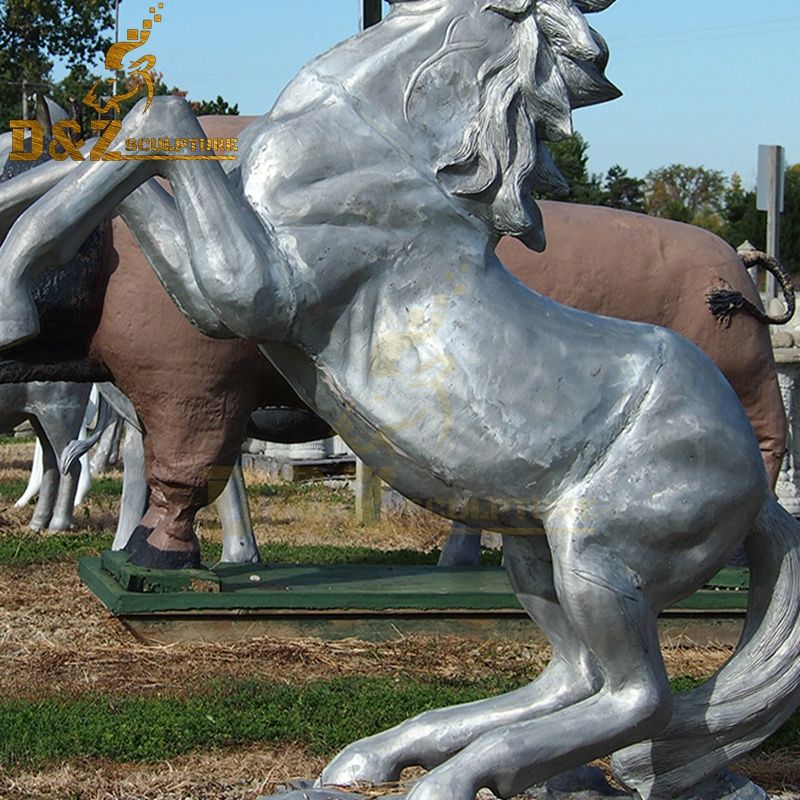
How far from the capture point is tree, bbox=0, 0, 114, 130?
20.7 m

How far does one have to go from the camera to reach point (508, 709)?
2809 millimetres

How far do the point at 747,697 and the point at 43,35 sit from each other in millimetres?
20534

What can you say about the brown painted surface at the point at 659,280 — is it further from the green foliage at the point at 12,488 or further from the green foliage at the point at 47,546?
the green foliage at the point at 12,488

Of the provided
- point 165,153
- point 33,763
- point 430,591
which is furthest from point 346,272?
point 430,591

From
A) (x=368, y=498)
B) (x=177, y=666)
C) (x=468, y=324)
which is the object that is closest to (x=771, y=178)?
(x=368, y=498)

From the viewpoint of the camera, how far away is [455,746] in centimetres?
277

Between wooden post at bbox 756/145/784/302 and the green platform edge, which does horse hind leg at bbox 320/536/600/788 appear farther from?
wooden post at bbox 756/145/784/302

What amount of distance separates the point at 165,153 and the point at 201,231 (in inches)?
6.7

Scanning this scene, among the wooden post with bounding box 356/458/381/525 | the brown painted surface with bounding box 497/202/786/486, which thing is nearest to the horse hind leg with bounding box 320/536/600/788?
the brown painted surface with bounding box 497/202/786/486

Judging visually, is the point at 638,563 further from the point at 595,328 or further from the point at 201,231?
the point at 201,231

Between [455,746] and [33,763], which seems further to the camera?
[33,763]

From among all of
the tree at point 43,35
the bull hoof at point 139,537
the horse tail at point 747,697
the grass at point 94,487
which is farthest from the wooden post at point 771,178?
the tree at point 43,35

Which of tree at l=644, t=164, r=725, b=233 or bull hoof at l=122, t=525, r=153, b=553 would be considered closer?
bull hoof at l=122, t=525, r=153, b=553

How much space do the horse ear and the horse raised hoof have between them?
10.3 feet
